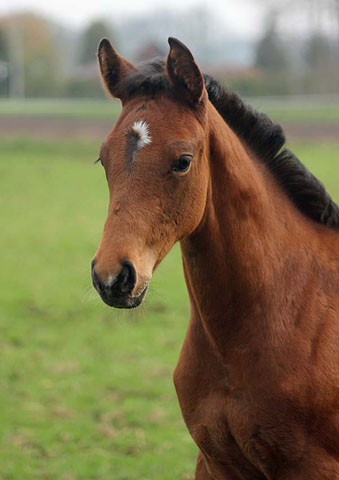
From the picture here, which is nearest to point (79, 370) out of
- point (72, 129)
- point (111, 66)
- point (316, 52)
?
point (111, 66)

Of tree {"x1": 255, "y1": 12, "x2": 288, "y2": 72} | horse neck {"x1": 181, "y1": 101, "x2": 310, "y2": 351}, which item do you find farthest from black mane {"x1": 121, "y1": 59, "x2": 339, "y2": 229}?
tree {"x1": 255, "y1": 12, "x2": 288, "y2": 72}

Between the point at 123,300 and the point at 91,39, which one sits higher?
the point at 91,39

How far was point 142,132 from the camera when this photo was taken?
8.80ft

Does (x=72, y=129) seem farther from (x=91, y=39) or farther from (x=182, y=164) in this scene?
(x=91, y=39)

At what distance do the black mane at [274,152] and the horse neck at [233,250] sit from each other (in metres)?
0.15

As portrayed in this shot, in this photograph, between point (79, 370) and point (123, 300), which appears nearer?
point (123, 300)

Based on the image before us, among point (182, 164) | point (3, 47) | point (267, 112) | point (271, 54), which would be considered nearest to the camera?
point (182, 164)

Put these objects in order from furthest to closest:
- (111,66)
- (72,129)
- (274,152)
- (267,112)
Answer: (267,112)
(72,129)
(274,152)
(111,66)

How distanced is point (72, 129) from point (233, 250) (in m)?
23.9

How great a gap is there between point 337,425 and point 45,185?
56.1 feet

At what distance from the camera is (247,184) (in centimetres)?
302

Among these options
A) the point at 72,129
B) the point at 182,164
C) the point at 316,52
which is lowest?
the point at 182,164

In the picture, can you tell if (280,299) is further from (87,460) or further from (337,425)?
(87,460)

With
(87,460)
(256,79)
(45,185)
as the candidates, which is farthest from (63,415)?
(256,79)
